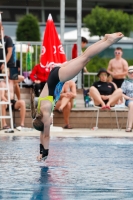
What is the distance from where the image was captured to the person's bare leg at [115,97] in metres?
15.8

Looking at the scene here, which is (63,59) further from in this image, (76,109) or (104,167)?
(104,167)

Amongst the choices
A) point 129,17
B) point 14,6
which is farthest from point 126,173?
point 14,6

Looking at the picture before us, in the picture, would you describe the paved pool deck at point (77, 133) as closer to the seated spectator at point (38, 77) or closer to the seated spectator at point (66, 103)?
the seated spectator at point (66, 103)

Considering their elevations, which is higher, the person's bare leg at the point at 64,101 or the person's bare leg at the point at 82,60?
the person's bare leg at the point at 82,60

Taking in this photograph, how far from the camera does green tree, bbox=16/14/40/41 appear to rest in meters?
37.9

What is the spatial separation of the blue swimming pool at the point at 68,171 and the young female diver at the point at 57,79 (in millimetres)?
520

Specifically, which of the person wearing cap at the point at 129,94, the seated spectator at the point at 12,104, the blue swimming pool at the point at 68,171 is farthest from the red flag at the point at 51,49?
the blue swimming pool at the point at 68,171

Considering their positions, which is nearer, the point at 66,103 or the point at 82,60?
the point at 82,60

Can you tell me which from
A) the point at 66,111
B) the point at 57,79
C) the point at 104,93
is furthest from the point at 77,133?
the point at 57,79

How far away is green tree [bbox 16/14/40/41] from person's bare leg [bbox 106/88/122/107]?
73.2ft

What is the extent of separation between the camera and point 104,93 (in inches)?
636

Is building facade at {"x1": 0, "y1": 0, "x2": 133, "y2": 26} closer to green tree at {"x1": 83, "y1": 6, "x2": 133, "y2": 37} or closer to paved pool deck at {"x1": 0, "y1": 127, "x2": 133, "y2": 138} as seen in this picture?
green tree at {"x1": 83, "y1": 6, "x2": 133, "y2": 37}

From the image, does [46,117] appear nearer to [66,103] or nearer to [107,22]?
[66,103]

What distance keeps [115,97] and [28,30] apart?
2260 centimetres
